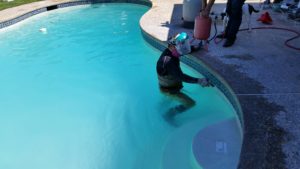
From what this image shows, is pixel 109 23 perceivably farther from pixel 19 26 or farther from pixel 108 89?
pixel 108 89

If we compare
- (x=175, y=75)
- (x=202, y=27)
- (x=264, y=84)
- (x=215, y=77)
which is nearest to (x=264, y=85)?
(x=264, y=84)

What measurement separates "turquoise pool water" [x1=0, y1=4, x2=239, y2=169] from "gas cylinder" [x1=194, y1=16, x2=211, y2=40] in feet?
2.53

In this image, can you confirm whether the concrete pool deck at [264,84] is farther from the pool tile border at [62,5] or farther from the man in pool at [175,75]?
the pool tile border at [62,5]

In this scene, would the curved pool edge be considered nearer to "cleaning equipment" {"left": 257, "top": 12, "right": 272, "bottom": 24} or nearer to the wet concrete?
the wet concrete

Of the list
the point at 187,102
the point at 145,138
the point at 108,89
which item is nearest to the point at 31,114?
the point at 108,89

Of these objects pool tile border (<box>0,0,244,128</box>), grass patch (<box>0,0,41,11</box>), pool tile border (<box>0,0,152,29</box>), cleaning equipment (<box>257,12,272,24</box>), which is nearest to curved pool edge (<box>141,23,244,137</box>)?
pool tile border (<box>0,0,244,128</box>)

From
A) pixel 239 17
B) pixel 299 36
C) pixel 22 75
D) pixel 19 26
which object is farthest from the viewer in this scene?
pixel 19 26

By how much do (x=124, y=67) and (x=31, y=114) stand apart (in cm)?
241

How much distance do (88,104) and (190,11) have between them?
3241mm

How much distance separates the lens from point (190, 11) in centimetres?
739

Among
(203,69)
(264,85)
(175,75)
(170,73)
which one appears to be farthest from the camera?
(203,69)

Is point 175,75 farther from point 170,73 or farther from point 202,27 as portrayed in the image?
point 202,27

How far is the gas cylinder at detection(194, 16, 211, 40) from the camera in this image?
20.1 ft

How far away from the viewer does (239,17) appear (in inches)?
235
